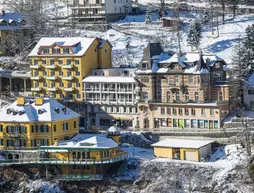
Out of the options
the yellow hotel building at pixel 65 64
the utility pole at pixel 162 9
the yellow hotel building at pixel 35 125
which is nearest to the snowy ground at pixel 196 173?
the yellow hotel building at pixel 35 125

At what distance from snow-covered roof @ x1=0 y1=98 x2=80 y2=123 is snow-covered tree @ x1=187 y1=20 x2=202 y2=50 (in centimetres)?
2201

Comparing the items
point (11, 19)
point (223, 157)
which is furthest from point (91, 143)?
point (11, 19)

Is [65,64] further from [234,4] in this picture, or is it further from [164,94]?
[234,4]

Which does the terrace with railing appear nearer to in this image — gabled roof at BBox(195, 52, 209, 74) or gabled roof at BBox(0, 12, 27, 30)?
gabled roof at BBox(195, 52, 209, 74)

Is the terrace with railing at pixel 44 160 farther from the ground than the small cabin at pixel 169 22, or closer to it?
closer to it

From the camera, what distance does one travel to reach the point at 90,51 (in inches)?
3895

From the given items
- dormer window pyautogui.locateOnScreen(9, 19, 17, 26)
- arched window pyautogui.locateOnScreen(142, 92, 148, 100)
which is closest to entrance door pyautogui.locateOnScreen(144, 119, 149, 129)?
arched window pyautogui.locateOnScreen(142, 92, 148, 100)

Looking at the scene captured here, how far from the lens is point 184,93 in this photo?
91.7 m

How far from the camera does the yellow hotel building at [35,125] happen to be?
87.7 m

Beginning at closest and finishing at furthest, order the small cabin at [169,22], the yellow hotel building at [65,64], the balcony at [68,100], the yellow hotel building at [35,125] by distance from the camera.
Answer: the yellow hotel building at [35,125], the balcony at [68,100], the yellow hotel building at [65,64], the small cabin at [169,22]

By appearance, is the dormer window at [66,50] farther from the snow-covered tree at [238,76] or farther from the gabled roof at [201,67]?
the snow-covered tree at [238,76]

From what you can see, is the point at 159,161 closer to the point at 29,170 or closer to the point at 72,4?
the point at 29,170

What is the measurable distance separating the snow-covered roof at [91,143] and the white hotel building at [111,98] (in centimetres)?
854

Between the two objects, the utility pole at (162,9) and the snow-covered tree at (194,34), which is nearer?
the snow-covered tree at (194,34)
